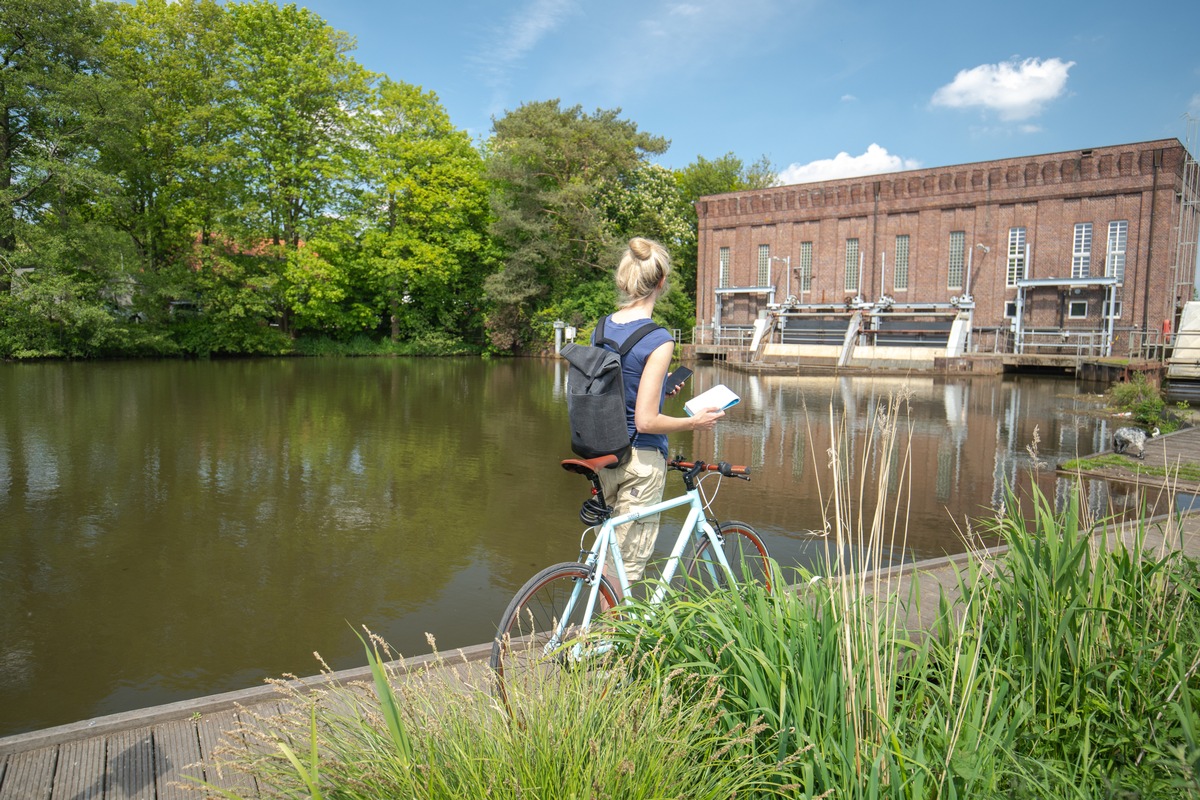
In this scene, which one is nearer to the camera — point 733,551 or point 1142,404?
point 733,551

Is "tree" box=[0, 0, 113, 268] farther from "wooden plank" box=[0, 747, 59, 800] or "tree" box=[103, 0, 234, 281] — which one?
"wooden plank" box=[0, 747, 59, 800]

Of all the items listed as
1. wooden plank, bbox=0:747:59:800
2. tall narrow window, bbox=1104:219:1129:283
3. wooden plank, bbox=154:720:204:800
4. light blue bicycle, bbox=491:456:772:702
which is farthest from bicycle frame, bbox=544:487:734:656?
tall narrow window, bbox=1104:219:1129:283

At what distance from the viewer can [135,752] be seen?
3.16 meters

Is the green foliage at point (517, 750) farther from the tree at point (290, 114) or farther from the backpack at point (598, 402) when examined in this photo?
the tree at point (290, 114)

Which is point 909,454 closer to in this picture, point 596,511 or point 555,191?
point 596,511

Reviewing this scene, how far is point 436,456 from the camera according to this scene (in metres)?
11.8

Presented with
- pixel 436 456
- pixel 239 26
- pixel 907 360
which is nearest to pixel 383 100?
pixel 239 26

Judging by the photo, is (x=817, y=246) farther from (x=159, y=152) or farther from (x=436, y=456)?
(x=436, y=456)

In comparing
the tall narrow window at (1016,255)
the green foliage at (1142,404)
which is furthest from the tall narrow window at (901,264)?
the green foliage at (1142,404)

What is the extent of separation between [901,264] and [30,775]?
156ft

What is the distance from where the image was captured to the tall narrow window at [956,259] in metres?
43.2

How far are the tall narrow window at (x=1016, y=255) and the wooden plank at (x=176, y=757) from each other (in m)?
45.0

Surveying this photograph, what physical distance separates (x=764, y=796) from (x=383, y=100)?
46.4 metres

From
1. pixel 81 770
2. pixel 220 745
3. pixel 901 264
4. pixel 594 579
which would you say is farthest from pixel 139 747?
pixel 901 264
